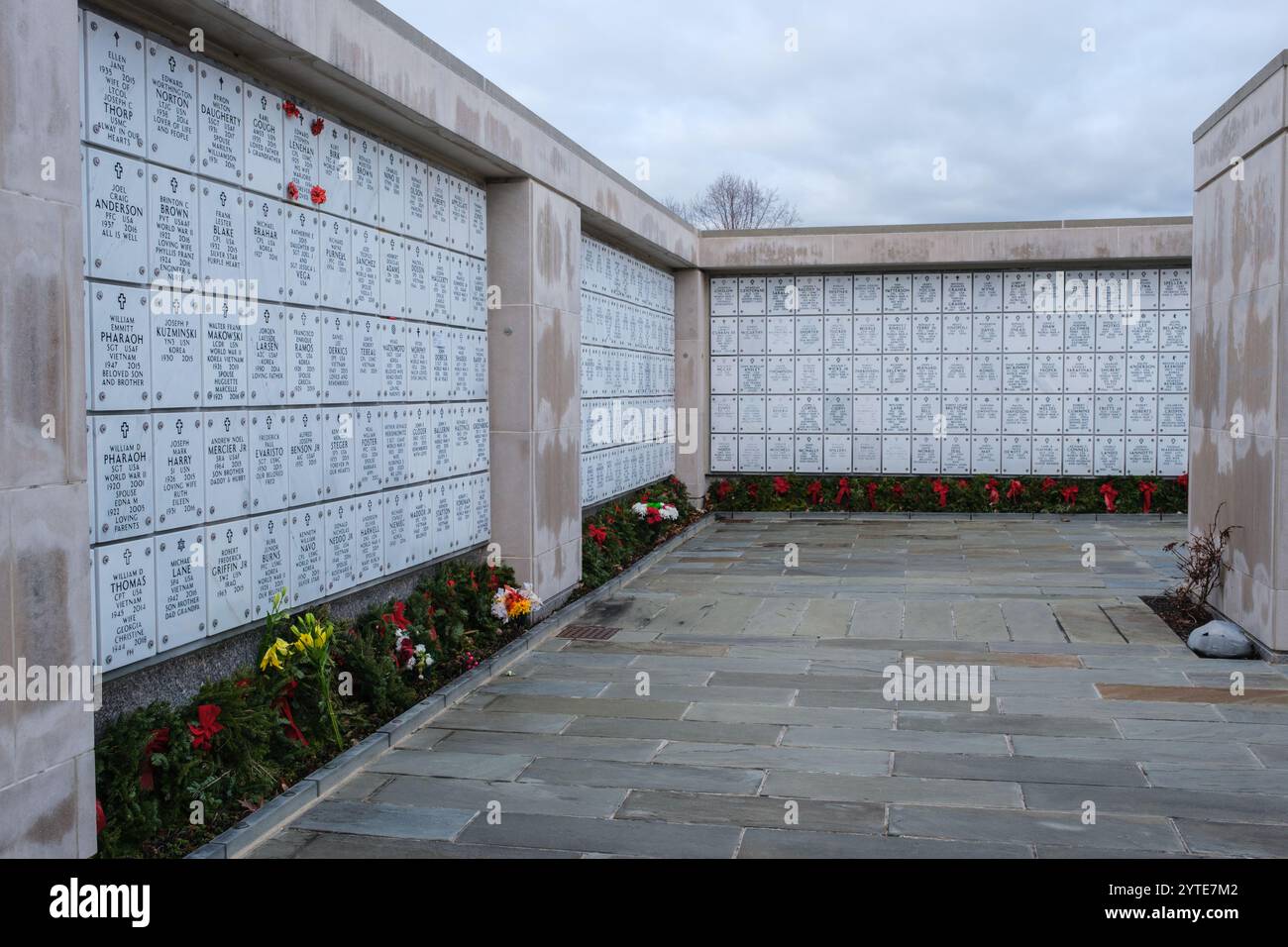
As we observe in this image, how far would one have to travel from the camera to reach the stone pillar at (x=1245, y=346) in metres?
6.25

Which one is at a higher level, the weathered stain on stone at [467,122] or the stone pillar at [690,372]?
the weathered stain on stone at [467,122]

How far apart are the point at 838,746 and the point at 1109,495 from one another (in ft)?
29.8

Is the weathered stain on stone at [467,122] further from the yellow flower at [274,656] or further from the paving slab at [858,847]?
the paving slab at [858,847]

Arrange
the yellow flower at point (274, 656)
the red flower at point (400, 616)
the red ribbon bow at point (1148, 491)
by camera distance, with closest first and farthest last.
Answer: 1. the yellow flower at point (274, 656)
2. the red flower at point (400, 616)
3. the red ribbon bow at point (1148, 491)

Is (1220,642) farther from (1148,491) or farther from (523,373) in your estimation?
(1148,491)

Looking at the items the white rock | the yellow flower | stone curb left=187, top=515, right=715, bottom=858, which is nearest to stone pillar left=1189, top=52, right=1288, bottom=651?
the white rock

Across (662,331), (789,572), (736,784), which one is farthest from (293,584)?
(662,331)

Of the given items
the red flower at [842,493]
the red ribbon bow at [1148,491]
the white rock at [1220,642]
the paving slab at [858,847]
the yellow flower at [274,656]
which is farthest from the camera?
the red flower at [842,493]

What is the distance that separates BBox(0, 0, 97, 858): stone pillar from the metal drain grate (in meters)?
3.92

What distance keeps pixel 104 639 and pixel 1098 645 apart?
5.34 meters

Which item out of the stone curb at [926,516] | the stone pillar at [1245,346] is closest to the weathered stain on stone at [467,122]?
the stone pillar at [1245,346]

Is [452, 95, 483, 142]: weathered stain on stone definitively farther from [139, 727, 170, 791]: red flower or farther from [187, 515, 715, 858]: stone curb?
[139, 727, 170, 791]: red flower

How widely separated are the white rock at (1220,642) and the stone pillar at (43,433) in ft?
18.5

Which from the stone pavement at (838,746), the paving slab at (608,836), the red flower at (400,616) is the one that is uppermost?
the red flower at (400,616)
